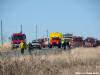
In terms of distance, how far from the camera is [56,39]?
72.8m

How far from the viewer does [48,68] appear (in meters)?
14.5

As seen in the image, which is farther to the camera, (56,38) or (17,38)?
(56,38)

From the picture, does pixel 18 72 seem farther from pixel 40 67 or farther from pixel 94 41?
pixel 94 41

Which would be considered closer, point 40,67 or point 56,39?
point 40,67

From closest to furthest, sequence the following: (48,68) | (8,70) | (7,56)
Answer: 1. (8,70)
2. (7,56)
3. (48,68)

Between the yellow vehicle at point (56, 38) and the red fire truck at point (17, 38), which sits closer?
the red fire truck at point (17, 38)

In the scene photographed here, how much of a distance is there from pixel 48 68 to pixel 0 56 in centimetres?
202

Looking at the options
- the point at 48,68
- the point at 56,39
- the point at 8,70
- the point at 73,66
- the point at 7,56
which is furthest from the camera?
the point at 56,39

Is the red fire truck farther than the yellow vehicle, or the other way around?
the yellow vehicle

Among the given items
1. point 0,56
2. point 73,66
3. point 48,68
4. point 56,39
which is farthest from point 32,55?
point 56,39

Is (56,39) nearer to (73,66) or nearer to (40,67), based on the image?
(73,66)

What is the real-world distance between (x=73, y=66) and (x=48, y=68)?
718 cm

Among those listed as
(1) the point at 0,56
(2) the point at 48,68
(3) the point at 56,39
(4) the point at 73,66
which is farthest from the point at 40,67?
(3) the point at 56,39

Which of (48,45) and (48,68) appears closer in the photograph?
(48,68)
